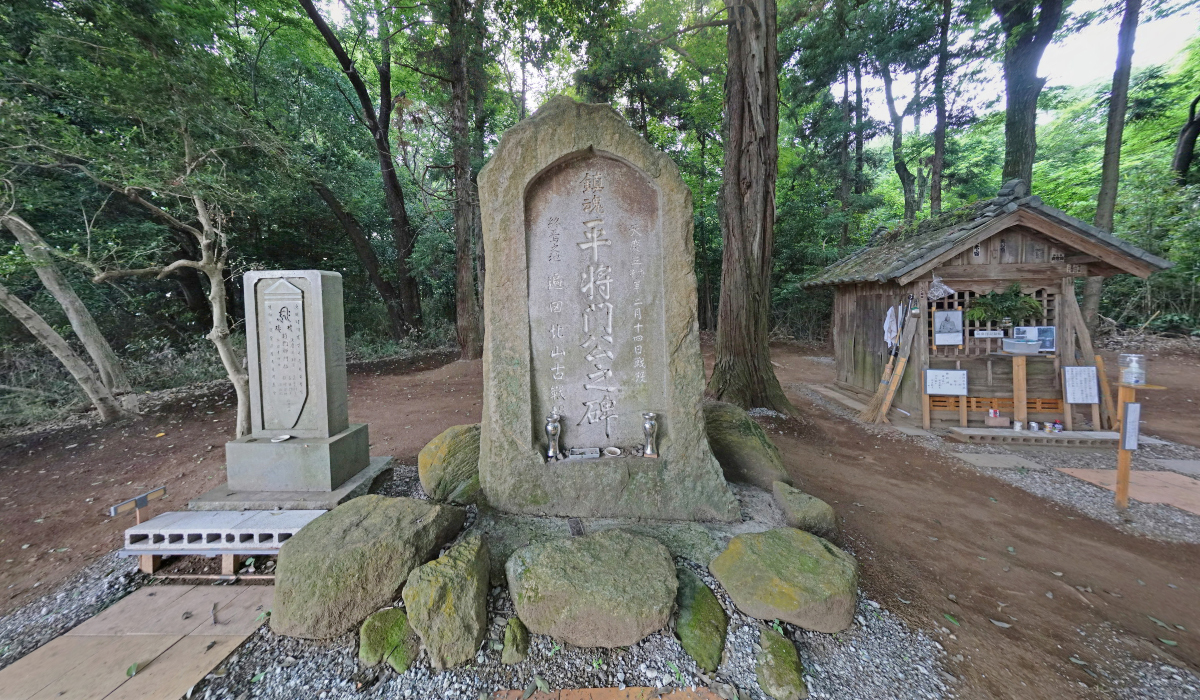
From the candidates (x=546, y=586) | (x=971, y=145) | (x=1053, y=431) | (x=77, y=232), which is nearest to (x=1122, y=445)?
(x=1053, y=431)

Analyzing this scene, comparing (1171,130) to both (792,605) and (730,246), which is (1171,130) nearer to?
(730,246)

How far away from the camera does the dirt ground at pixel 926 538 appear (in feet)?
8.52

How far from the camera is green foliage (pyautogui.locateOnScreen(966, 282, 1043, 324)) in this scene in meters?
6.30

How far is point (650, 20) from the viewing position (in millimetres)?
14930

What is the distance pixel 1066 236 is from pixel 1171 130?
1508cm

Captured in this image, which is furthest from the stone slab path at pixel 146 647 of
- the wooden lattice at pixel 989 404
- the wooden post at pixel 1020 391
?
the wooden post at pixel 1020 391

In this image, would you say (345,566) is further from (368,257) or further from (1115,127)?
(1115,127)

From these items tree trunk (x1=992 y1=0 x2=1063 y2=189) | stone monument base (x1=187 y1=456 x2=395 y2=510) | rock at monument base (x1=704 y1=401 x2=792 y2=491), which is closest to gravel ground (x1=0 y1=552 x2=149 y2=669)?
stone monument base (x1=187 y1=456 x2=395 y2=510)

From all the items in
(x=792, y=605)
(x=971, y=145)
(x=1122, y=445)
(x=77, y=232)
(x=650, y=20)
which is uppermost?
(x=650, y=20)

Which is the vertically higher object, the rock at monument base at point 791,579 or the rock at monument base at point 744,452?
the rock at monument base at point 744,452

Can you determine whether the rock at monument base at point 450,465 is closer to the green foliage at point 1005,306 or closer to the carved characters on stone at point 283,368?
the carved characters on stone at point 283,368

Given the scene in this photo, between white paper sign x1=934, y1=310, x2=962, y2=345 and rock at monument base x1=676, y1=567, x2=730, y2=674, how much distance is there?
6.35m

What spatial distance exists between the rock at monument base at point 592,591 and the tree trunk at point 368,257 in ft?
43.2

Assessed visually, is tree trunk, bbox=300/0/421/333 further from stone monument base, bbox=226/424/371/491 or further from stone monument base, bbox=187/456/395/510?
stone monument base, bbox=187/456/395/510
